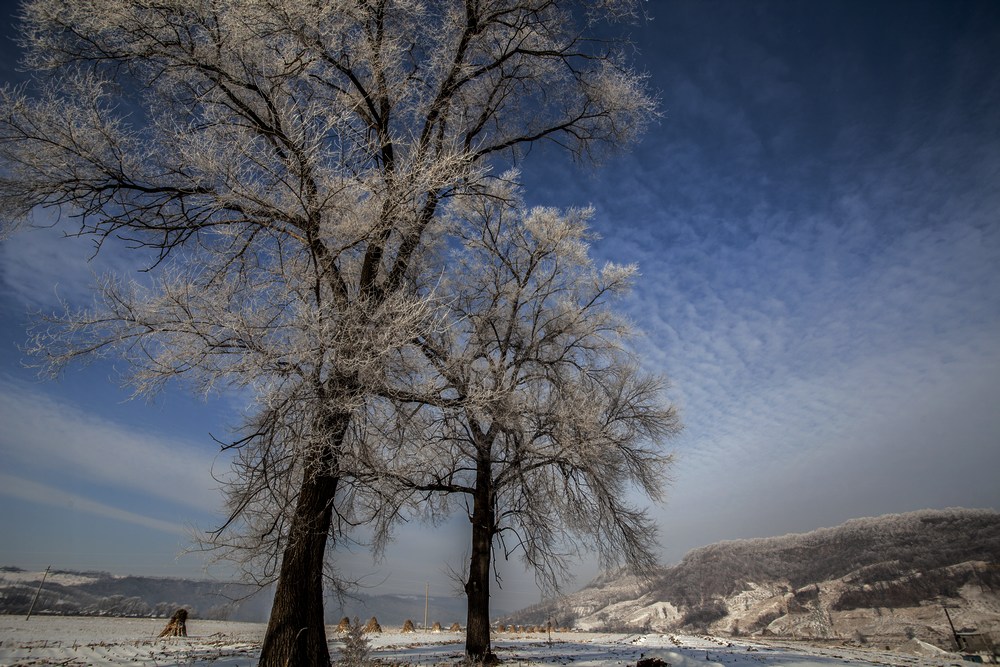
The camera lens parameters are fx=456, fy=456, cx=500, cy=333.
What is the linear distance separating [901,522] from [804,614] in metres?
17.7

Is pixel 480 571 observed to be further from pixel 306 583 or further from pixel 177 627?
pixel 177 627

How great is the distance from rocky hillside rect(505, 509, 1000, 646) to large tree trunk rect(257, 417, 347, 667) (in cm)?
1710

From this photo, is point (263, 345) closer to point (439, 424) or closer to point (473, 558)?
point (439, 424)

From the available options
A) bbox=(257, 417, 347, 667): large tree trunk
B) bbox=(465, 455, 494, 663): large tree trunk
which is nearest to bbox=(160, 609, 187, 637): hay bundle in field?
bbox=(465, 455, 494, 663): large tree trunk

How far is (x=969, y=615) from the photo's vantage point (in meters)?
24.9

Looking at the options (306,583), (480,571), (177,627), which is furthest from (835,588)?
(306,583)

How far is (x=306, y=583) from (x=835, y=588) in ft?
139

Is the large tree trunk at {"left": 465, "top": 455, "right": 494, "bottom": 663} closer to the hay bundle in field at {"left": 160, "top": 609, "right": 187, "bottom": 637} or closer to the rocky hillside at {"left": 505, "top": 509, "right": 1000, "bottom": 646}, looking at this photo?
the hay bundle in field at {"left": 160, "top": 609, "right": 187, "bottom": 637}

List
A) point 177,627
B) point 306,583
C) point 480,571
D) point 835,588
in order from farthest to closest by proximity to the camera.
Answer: point 835,588, point 177,627, point 480,571, point 306,583

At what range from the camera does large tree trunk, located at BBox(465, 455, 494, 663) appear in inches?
355

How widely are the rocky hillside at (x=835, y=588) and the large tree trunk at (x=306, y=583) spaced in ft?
56.1

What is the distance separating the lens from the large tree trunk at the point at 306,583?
514 cm

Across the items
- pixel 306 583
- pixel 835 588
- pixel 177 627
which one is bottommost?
pixel 835 588

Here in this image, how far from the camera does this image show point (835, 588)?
33688mm
